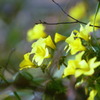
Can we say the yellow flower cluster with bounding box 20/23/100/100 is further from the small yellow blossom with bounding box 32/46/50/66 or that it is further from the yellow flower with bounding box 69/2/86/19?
the yellow flower with bounding box 69/2/86/19

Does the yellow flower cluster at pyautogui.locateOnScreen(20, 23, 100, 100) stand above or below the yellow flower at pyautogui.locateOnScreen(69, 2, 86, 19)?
above

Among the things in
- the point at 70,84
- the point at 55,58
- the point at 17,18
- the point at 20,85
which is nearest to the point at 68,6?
the point at 17,18

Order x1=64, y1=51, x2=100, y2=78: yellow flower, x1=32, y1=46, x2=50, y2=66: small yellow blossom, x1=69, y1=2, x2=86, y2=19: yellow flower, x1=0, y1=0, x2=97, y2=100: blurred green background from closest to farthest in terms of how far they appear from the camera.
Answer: x1=64, y1=51, x2=100, y2=78: yellow flower
x1=32, y1=46, x2=50, y2=66: small yellow blossom
x1=0, y1=0, x2=97, y2=100: blurred green background
x1=69, y1=2, x2=86, y2=19: yellow flower

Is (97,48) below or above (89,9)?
above

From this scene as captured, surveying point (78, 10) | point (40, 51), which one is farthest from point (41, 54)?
point (78, 10)

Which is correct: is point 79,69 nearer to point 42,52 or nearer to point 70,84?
point 42,52

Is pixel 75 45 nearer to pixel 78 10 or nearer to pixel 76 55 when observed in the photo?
pixel 76 55

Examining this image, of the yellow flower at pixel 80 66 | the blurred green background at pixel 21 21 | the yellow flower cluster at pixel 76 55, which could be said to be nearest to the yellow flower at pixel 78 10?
the blurred green background at pixel 21 21

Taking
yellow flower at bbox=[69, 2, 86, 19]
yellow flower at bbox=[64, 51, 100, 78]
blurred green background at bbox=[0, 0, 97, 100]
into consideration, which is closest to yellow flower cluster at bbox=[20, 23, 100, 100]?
yellow flower at bbox=[64, 51, 100, 78]
